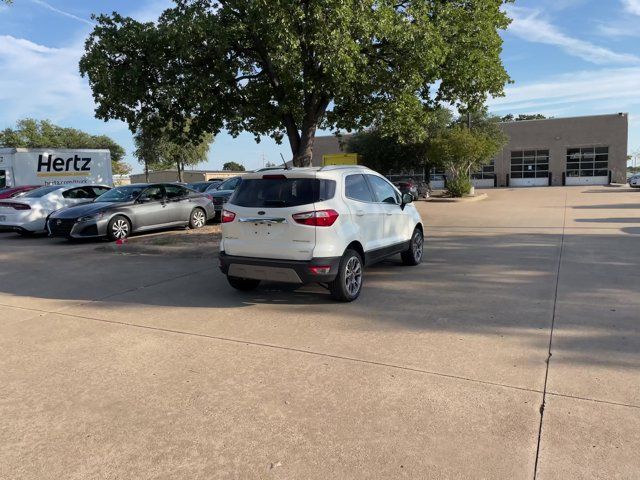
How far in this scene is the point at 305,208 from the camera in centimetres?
598

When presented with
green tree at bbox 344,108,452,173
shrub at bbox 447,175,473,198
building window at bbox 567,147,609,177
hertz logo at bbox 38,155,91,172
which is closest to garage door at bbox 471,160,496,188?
building window at bbox 567,147,609,177

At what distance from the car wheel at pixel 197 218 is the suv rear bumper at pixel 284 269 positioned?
8947 mm

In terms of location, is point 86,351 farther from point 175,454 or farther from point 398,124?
point 398,124

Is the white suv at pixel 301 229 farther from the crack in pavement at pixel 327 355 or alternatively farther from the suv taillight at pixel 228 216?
the crack in pavement at pixel 327 355

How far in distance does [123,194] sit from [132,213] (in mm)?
917

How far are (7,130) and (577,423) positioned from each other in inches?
2781

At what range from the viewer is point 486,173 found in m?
50.2

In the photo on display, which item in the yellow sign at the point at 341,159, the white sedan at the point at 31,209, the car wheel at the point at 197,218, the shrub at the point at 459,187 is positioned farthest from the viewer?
the shrub at the point at 459,187

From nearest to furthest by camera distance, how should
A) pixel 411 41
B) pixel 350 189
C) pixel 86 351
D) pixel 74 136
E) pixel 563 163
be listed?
pixel 86 351 < pixel 350 189 < pixel 411 41 < pixel 563 163 < pixel 74 136

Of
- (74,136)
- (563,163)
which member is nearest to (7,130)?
(74,136)

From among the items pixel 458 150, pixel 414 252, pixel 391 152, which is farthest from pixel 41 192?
pixel 391 152

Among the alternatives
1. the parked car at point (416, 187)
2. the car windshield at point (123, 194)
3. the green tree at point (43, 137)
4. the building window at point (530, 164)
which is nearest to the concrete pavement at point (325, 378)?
the car windshield at point (123, 194)

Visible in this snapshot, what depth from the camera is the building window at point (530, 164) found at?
48.3 metres

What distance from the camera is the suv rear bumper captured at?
233 inches
